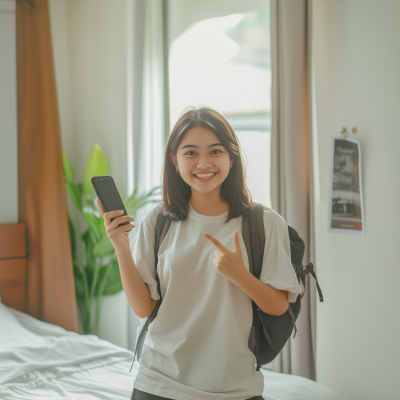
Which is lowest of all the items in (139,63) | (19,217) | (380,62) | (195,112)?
(19,217)

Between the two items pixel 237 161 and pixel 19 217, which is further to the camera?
pixel 19 217

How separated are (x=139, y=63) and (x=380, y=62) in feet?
4.87

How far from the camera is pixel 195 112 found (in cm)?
114

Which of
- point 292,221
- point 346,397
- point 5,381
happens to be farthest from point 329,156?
point 5,381

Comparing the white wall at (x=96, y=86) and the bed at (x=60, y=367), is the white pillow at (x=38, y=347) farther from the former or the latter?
the white wall at (x=96, y=86)

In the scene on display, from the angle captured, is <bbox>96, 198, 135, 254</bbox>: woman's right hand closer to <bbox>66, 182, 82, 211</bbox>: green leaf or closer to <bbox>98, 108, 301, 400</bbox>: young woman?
<bbox>98, 108, 301, 400</bbox>: young woman

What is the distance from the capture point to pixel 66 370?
175 cm

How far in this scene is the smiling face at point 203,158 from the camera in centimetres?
110

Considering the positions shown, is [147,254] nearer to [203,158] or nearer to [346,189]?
[203,158]

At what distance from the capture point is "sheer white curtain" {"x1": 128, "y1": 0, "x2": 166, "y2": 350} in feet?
8.19

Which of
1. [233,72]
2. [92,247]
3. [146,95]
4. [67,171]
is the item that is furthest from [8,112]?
[233,72]

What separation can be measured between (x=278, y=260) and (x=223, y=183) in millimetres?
288

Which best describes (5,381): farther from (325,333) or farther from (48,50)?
(48,50)

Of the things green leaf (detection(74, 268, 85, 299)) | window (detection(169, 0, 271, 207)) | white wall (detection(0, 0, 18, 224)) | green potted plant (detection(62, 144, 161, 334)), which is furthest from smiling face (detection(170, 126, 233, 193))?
green leaf (detection(74, 268, 85, 299))
